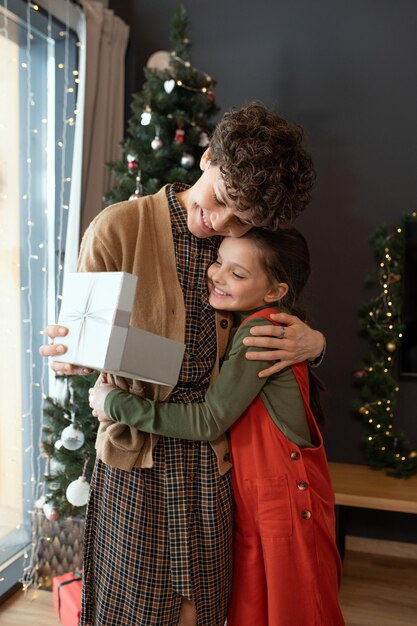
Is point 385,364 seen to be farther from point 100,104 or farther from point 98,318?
point 98,318

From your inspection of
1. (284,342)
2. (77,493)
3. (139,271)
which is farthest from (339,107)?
A: (77,493)

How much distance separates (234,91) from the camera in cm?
323

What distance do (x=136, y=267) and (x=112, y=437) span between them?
410 mm

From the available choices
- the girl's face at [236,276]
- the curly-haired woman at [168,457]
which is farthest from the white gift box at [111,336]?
the girl's face at [236,276]

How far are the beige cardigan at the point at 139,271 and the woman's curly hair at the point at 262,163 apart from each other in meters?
0.25

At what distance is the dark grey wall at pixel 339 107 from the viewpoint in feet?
9.88

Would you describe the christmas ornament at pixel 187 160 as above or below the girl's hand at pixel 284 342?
above

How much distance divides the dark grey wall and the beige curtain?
475 millimetres

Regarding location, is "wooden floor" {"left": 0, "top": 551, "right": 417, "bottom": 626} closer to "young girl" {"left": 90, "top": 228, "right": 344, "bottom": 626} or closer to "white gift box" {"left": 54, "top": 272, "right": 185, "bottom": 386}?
"young girl" {"left": 90, "top": 228, "right": 344, "bottom": 626}

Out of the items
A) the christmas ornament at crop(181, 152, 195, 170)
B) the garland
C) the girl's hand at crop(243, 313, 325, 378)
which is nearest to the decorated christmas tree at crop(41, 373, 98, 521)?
the christmas ornament at crop(181, 152, 195, 170)

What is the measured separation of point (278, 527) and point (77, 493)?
3.30 feet

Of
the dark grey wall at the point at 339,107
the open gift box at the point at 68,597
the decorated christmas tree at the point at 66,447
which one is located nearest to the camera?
the open gift box at the point at 68,597

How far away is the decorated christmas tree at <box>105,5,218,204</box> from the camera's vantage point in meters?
2.54

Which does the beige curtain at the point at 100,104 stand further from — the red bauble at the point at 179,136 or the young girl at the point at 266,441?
the young girl at the point at 266,441
